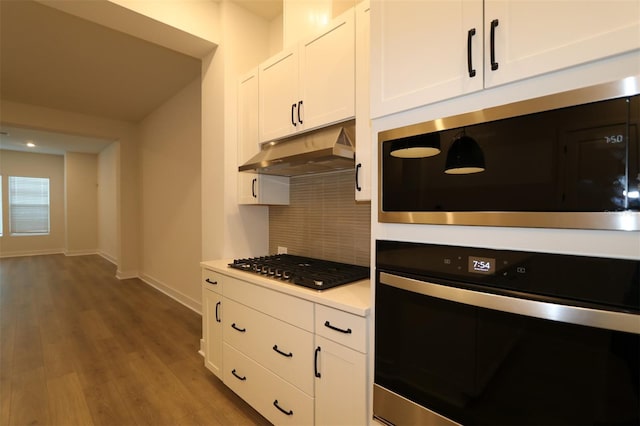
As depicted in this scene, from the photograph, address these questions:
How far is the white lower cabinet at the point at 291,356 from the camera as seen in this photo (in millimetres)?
1294

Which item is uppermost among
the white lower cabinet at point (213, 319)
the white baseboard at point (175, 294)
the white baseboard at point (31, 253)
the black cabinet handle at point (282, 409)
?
the white lower cabinet at point (213, 319)

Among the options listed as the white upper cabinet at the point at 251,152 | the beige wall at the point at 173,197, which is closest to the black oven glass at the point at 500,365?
the white upper cabinet at the point at 251,152

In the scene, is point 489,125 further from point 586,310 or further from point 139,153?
point 139,153

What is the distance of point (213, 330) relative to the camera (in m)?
2.25

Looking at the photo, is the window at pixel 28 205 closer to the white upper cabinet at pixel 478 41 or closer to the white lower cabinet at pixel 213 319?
the white lower cabinet at pixel 213 319

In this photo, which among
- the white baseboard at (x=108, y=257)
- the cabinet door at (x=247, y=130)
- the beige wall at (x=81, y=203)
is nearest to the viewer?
the cabinet door at (x=247, y=130)

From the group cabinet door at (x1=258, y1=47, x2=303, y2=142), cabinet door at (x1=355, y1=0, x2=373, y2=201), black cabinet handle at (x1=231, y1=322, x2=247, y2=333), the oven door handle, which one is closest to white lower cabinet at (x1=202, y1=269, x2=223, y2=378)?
black cabinet handle at (x1=231, y1=322, x2=247, y2=333)

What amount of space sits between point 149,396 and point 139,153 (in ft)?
16.3

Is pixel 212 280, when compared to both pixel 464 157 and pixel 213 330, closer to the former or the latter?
pixel 213 330

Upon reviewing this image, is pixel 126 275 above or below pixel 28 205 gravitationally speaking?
below

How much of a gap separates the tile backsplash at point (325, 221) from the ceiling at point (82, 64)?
1717mm

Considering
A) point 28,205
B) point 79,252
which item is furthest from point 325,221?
point 28,205

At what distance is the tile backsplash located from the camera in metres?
2.04

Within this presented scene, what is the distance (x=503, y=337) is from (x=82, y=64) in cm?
472
